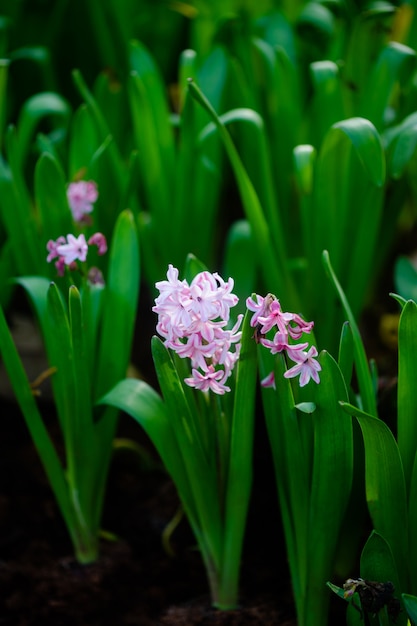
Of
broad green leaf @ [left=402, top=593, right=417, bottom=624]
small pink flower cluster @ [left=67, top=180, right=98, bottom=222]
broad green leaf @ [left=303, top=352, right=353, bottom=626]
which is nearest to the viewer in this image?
broad green leaf @ [left=402, top=593, right=417, bottom=624]

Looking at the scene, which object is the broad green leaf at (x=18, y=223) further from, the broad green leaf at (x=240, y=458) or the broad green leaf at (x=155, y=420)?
the broad green leaf at (x=240, y=458)

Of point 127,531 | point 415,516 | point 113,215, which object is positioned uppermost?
point 113,215

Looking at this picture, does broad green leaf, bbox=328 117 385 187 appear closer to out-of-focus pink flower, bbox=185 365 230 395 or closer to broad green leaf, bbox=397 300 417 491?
broad green leaf, bbox=397 300 417 491

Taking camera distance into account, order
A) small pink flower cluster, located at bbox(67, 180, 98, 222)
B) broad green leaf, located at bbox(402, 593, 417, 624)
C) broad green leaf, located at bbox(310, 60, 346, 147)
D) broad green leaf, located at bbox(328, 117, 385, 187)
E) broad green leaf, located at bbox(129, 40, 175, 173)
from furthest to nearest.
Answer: broad green leaf, located at bbox(129, 40, 175, 173) → broad green leaf, located at bbox(310, 60, 346, 147) → small pink flower cluster, located at bbox(67, 180, 98, 222) → broad green leaf, located at bbox(328, 117, 385, 187) → broad green leaf, located at bbox(402, 593, 417, 624)

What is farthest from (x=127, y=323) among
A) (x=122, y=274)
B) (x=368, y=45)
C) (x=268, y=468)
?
(x=368, y=45)

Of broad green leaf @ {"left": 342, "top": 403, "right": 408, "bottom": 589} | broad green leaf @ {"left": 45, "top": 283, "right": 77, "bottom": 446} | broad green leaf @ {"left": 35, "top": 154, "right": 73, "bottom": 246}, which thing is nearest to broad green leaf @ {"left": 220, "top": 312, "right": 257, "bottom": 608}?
broad green leaf @ {"left": 342, "top": 403, "right": 408, "bottom": 589}

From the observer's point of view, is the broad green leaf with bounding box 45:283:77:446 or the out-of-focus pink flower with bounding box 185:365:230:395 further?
the broad green leaf with bounding box 45:283:77:446

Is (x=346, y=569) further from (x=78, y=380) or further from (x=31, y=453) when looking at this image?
A: (x=31, y=453)

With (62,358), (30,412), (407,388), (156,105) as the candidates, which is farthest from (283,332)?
(156,105)
